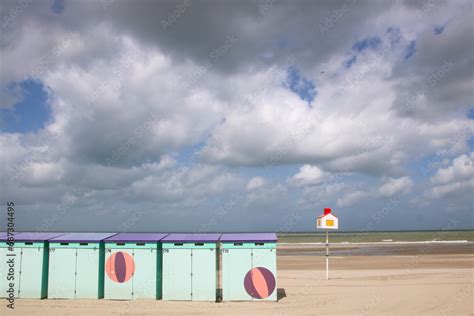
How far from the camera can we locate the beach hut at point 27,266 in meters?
12.2

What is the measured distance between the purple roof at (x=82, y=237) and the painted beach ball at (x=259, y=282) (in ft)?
15.3

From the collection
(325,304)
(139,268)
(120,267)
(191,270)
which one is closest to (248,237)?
(191,270)

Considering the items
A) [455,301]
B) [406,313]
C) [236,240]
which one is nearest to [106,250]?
[236,240]

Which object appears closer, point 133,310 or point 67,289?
point 133,310

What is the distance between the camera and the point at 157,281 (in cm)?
1216

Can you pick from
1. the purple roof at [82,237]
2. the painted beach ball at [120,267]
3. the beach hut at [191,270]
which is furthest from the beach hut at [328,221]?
the purple roof at [82,237]

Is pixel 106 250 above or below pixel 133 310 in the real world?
above

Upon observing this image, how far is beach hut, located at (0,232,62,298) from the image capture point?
1223 cm

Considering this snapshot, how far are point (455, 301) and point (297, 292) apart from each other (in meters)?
4.78

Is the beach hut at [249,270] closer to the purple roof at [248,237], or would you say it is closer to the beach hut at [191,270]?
the purple roof at [248,237]

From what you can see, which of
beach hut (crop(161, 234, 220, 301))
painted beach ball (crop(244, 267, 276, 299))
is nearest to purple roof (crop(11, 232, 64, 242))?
beach hut (crop(161, 234, 220, 301))

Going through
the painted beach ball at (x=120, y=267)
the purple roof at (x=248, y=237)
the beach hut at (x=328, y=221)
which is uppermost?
the beach hut at (x=328, y=221)

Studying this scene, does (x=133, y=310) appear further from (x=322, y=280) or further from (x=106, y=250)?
(x=322, y=280)

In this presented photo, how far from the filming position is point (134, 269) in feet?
40.0
